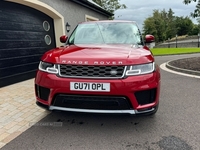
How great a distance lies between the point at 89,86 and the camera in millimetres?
2545

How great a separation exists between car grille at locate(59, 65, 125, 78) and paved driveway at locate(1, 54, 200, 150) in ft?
1.83

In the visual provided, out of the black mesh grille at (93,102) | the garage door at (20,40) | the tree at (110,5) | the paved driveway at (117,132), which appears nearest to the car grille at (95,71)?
the black mesh grille at (93,102)

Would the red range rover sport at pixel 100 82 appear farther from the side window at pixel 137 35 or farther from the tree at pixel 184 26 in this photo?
the tree at pixel 184 26

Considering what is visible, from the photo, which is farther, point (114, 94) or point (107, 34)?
point (107, 34)

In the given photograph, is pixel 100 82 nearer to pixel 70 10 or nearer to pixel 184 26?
pixel 70 10

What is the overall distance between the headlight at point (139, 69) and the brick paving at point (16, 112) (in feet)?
6.24

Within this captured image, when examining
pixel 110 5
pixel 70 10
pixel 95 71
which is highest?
pixel 110 5

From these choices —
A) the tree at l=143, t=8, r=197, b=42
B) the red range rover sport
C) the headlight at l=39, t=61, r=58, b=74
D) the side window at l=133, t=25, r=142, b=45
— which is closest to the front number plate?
the red range rover sport

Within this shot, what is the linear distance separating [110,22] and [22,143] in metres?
2.97

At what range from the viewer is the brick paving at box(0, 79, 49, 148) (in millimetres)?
3008

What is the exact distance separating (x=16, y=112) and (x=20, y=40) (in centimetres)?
344

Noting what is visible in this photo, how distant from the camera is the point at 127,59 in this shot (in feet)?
8.66

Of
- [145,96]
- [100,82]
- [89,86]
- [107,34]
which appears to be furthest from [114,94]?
[107,34]

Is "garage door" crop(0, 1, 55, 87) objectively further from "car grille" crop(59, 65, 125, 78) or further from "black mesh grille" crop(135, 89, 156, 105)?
"black mesh grille" crop(135, 89, 156, 105)
